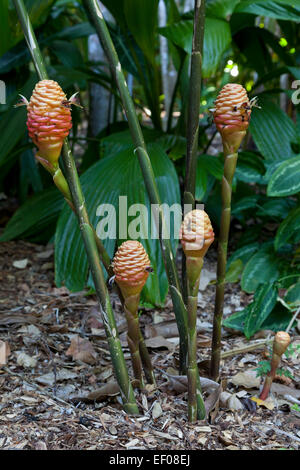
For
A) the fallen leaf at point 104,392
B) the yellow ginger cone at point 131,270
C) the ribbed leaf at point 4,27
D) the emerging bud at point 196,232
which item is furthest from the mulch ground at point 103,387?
the ribbed leaf at point 4,27

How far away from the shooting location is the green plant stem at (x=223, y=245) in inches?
37.4

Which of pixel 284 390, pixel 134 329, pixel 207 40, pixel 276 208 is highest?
pixel 207 40

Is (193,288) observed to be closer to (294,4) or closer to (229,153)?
(229,153)

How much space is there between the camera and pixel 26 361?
1.31 meters

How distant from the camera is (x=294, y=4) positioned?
1.70 m

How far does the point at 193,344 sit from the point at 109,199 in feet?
2.65

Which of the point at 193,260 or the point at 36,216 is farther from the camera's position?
the point at 36,216

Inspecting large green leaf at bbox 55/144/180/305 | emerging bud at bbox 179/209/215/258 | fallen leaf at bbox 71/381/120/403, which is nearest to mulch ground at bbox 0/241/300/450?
fallen leaf at bbox 71/381/120/403

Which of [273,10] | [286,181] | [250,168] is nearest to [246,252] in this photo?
[250,168]

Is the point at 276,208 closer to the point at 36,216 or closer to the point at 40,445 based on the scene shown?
the point at 36,216

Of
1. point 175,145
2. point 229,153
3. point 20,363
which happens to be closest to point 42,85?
point 229,153

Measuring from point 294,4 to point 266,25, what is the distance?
143 cm

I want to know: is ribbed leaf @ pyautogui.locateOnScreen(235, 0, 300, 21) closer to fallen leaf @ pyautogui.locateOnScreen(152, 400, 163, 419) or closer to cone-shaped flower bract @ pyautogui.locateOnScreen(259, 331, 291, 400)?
cone-shaped flower bract @ pyautogui.locateOnScreen(259, 331, 291, 400)

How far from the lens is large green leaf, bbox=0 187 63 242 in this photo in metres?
2.03
